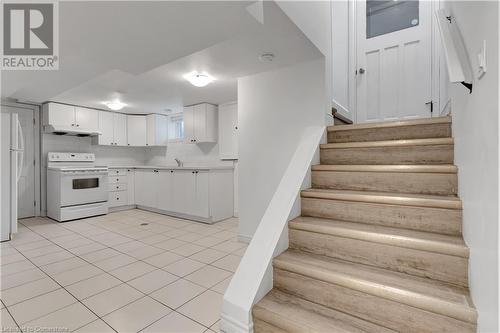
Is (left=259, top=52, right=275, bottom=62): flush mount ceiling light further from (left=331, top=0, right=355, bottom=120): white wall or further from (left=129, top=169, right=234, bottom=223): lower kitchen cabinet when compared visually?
(left=129, top=169, right=234, bottom=223): lower kitchen cabinet

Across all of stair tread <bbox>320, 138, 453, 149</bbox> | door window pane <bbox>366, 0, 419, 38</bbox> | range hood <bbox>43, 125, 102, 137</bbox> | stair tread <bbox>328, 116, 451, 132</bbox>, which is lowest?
stair tread <bbox>320, 138, 453, 149</bbox>

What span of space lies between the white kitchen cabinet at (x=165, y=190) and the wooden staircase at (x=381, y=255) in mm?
3584

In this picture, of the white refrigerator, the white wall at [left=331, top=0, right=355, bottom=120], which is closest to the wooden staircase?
the white wall at [left=331, top=0, right=355, bottom=120]

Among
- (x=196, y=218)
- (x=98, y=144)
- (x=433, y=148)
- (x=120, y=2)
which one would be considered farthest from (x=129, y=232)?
(x=433, y=148)

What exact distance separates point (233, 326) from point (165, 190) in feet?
13.1

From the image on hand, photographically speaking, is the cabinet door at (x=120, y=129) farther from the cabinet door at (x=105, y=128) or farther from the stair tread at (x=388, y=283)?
the stair tread at (x=388, y=283)

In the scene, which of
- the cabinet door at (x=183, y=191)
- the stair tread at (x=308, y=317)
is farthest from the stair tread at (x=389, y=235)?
the cabinet door at (x=183, y=191)

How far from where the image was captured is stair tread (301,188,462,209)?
1363mm

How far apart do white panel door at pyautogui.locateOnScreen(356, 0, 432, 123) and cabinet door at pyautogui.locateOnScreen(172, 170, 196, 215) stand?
2.97 m

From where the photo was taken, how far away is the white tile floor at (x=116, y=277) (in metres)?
1.70

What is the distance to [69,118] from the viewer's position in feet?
15.9

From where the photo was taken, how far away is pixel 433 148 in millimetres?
1765

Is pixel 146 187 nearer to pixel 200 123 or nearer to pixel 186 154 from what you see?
pixel 186 154

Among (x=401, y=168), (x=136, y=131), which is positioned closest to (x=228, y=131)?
(x=136, y=131)
